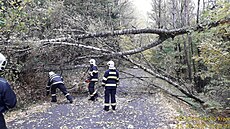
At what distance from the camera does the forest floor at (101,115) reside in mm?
7531

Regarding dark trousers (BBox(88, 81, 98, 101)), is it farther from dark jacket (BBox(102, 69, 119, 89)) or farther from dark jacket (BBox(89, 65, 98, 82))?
dark jacket (BBox(102, 69, 119, 89))

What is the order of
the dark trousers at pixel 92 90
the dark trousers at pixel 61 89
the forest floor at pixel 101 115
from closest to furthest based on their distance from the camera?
the forest floor at pixel 101 115 < the dark trousers at pixel 61 89 < the dark trousers at pixel 92 90

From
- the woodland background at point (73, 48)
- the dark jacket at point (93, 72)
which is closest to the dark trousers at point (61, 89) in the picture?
the dark jacket at point (93, 72)

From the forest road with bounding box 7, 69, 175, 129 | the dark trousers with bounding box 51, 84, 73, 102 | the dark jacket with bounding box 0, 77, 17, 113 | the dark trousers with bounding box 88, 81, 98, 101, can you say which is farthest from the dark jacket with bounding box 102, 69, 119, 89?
the dark jacket with bounding box 0, 77, 17, 113

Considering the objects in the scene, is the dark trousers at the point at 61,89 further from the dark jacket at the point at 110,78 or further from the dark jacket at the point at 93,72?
the dark jacket at the point at 110,78

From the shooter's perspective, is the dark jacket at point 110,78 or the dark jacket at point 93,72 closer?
the dark jacket at point 110,78

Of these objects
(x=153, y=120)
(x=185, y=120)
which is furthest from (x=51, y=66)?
(x=185, y=120)

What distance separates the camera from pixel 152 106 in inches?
386

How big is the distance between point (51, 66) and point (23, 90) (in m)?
2.02

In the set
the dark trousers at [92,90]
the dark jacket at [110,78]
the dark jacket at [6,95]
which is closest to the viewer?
the dark jacket at [6,95]

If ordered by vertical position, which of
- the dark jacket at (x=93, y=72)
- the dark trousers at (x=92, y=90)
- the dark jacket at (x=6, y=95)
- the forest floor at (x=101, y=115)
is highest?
the dark jacket at (x=6, y=95)

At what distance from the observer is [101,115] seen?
8516 millimetres

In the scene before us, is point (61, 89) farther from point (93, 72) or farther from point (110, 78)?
point (110, 78)

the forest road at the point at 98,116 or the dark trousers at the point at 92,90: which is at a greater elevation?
the dark trousers at the point at 92,90
